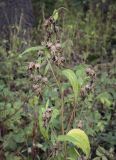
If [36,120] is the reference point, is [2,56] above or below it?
above

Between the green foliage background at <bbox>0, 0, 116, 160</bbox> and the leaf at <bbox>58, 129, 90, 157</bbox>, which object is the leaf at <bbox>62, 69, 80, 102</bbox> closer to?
the green foliage background at <bbox>0, 0, 116, 160</bbox>

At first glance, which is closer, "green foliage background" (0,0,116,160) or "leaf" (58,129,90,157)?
"leaf" (58,129,90,157)

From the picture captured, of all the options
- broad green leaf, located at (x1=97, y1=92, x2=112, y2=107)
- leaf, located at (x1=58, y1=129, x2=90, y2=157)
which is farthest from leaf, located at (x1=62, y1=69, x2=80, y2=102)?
broad green leaf, located at (x1=97, y1=92, x2=112, y2=107)

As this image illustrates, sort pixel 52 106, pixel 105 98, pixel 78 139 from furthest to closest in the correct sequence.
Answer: pixel 105 98 → pixel 52 106 → pixel 78 139

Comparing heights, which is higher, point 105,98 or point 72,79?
point 72,79

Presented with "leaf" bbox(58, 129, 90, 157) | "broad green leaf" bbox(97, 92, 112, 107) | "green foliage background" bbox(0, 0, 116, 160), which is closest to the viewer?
"leaf" bbox(58, 129, 90, 157)

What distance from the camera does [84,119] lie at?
3031mm

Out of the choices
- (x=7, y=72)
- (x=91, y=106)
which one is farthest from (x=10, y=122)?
(x=7, y=72)

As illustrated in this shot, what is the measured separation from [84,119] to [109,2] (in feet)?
14.1

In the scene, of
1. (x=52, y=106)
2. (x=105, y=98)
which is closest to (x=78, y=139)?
(x=52, y=106)

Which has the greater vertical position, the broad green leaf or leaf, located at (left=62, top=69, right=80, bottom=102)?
leaf, located at (left=62, top=69, right=80, bottom=102)

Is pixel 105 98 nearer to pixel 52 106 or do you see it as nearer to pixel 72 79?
pixel 52 106

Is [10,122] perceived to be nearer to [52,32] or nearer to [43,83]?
[43,83]

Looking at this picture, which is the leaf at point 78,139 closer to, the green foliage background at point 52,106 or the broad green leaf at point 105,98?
the green foliage background at point 52,106
